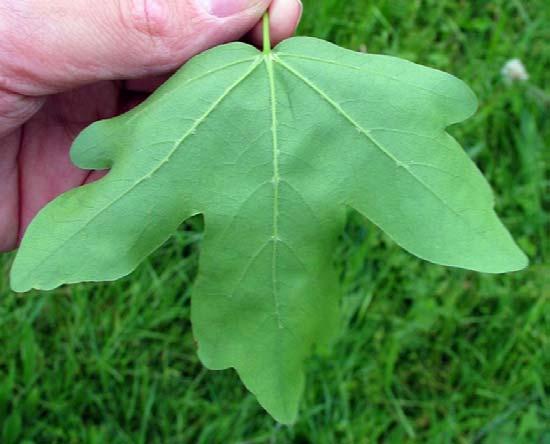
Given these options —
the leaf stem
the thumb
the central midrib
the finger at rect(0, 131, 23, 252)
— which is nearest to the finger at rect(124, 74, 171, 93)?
the finger at rect(0, 131, 23, 252)

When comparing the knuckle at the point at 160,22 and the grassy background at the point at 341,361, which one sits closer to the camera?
the knuckle at the point at 160,22

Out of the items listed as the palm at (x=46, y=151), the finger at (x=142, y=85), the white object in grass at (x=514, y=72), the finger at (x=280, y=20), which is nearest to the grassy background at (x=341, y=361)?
the white object in grass at (x=514, y=72)

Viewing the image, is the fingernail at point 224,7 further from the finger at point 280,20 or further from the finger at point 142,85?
the finger at point 142,85

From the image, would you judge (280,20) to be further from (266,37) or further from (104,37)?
(104,37)

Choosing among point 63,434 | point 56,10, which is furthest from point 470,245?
point 63,434

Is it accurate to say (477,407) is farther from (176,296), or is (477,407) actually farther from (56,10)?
(56,10)

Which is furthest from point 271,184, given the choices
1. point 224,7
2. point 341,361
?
point 341,361
